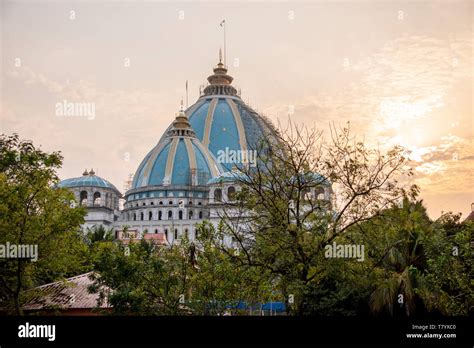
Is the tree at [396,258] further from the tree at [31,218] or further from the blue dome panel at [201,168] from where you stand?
the blue dome panel at [201,168]

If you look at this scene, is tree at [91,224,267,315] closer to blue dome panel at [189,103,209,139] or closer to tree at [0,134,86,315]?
tree at [0,134,86,315]

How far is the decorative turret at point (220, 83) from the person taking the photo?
252 feet

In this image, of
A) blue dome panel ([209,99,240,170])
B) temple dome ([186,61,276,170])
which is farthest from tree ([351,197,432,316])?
blue dome panel ([209,99,240,170])

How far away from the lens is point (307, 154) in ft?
47.9

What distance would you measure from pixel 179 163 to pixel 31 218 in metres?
48.4

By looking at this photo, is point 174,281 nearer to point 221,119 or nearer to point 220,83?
point 221,119

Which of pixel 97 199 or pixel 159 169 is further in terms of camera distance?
pixel 97 199

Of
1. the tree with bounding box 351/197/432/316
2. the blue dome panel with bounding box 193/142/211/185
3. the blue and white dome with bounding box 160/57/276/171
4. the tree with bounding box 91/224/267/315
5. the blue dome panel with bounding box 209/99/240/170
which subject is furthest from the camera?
the blue dome panel with bounding box 209/99/240/170

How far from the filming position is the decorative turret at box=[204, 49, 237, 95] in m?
76.9

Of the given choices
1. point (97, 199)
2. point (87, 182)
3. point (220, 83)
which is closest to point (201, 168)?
point (97, 199)

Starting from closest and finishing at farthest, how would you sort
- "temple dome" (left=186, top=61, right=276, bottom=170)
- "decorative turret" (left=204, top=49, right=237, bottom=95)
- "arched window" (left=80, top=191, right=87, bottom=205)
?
"arched window" (left=80, top=191, right=87, bottom=205) < "temple dome" (left=186, top=61, right=276, bottom=170) < "decorative turret" (left=204, top=49, right=237, bottom=95)

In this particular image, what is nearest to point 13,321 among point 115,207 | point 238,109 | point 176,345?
point 176,345

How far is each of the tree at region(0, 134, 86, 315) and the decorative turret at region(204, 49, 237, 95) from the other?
60144 millimetres

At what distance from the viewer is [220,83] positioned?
7719cm
